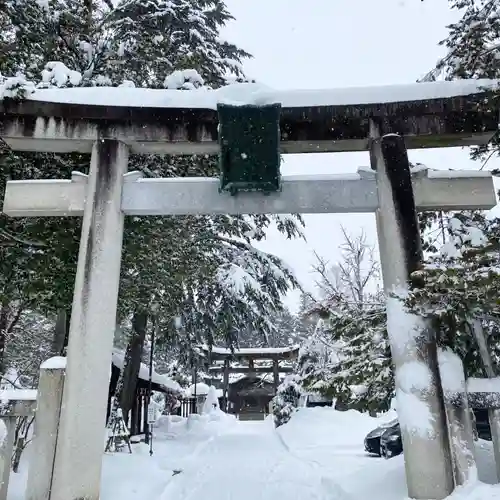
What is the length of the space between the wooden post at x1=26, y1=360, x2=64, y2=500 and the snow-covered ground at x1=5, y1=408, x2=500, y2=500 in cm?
90

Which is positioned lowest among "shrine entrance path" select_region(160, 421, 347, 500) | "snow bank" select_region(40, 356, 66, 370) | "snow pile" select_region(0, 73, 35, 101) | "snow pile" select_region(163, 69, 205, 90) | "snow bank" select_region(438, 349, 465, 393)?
"shrine entrance path" select_region(160, 421, 347, 500)

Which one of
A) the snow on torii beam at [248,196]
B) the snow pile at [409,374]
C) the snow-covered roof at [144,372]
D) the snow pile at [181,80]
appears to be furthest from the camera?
the snow-covered roof at [144,372]

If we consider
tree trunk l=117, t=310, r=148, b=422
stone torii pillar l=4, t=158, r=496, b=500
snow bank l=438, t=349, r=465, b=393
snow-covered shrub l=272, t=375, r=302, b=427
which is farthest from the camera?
snow-covered shrub l=272, t=375, r=302, b=427

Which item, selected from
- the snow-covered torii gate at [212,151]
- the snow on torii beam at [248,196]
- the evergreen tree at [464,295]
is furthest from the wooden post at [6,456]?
the evergreen tree at [464,295]

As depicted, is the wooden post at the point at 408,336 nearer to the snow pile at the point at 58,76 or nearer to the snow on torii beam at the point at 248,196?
the snow on torii beam at the point at 248,196

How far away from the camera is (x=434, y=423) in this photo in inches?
191

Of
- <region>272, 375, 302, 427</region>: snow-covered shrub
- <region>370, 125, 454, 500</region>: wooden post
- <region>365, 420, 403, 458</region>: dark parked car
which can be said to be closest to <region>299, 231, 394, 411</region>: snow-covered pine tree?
<region>370, 125, 454, 500</region>: wooden post

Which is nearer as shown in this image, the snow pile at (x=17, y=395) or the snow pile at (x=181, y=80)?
the snow pile at (x=17, y=395)

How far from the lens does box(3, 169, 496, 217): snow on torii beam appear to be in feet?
18.7

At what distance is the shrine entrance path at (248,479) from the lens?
6.93 m

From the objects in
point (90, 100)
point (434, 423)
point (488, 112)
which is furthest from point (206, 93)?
point (434, 423)

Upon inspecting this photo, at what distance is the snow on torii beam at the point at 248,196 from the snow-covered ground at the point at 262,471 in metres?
3.18

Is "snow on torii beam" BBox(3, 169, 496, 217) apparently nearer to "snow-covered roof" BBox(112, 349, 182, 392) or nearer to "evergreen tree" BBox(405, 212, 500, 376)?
"evergreen tree" BBox(405, 212, 500, 376)

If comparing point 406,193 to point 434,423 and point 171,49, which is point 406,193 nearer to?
point 434,423
